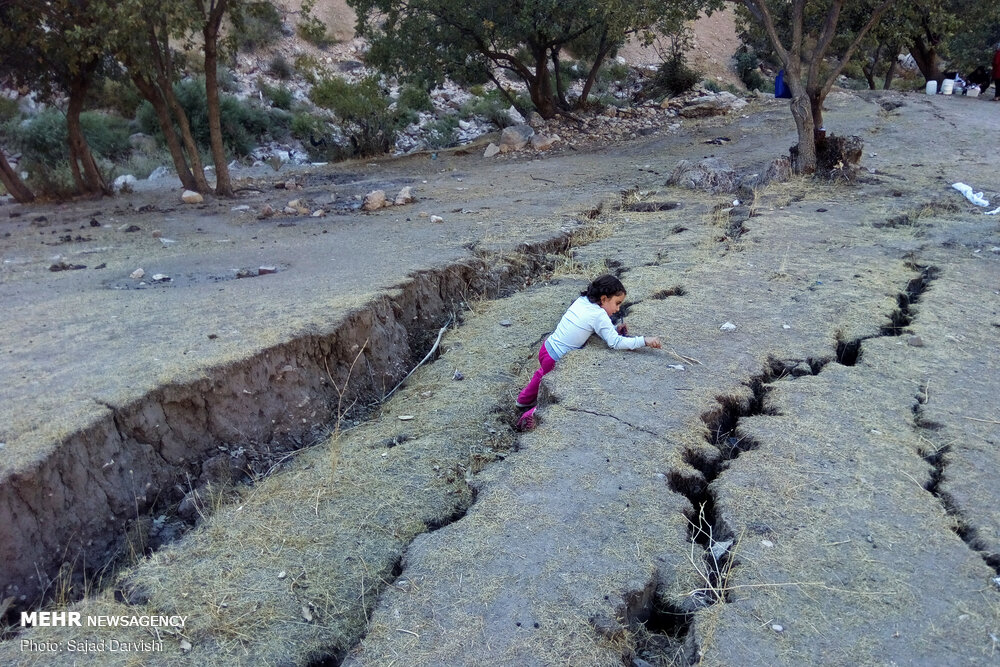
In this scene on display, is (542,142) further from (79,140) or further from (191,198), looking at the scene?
(79,140)

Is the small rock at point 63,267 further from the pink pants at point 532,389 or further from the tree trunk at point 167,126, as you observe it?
the pink pants at point 532,389

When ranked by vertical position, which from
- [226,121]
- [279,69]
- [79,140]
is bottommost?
[79,140]

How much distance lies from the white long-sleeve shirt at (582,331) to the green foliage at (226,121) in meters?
14.5

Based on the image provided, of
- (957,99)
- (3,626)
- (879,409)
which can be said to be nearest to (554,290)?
(879,409)

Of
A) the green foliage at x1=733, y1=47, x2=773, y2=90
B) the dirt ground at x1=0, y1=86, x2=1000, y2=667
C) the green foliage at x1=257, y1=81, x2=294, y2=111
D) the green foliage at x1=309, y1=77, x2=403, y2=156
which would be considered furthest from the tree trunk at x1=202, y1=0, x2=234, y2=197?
the green foliage at x1=733, y1=47, x2=773, y2=90

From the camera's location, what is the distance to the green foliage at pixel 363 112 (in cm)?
1480

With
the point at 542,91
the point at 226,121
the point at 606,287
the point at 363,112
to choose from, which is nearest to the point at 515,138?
the point at 542,91

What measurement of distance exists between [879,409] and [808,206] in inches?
190

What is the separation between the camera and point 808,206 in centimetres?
781

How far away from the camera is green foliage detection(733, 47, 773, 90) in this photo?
94.1 ft

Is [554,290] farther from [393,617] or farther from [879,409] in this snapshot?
[393,617]

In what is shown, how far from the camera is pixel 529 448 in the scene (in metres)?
3.28

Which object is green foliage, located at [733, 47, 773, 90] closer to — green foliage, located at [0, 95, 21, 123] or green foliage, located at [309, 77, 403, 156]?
green foliage, located at [309, 77, 403, 156]

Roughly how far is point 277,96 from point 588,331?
66.2 ft
